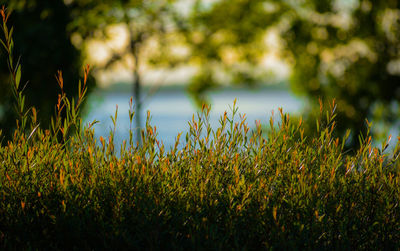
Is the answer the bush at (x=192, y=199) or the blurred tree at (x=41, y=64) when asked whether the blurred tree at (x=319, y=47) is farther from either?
the bush at (x=192, y=199)

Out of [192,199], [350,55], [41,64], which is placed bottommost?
[192,199]

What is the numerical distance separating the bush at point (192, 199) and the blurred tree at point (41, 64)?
8.36 m

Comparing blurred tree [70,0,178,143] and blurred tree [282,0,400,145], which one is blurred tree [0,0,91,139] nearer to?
blurred tree [70,0,178,143]

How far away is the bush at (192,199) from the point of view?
3.37 metres

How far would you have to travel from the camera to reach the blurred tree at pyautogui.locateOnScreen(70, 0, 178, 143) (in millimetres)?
14211

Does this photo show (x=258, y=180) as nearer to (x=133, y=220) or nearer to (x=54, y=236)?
(x=133, y=220)

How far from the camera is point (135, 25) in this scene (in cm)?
1664

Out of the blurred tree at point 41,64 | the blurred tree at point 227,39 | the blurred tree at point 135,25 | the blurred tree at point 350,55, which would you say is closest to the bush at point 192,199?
the blurred tree at point 41,64

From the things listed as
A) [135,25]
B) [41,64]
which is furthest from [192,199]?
[135,25]

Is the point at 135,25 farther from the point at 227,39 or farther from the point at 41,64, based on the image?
the point at 41,64

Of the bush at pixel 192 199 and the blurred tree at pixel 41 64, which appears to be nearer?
the bush at pixel 192 199

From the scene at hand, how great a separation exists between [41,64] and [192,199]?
32.7 ft

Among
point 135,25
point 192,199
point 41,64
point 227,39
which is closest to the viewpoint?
point 192,199

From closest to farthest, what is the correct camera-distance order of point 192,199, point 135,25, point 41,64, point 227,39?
1. point 192,199
2. point 41,64
3. point 135,25
4. point 227,39
